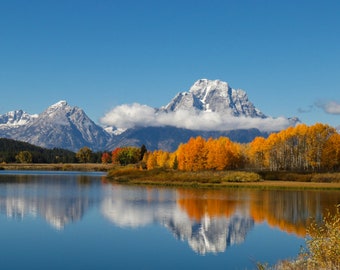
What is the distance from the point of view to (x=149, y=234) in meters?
41.3

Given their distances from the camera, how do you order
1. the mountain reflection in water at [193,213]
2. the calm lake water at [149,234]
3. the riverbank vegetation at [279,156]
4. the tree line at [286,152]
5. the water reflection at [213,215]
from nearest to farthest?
the calm lake water at [149,234], the water reflection at [213,215], the mountain reflection in water at [193,213], the riverbank vegetation at [279,156], the tree line at [286,152]

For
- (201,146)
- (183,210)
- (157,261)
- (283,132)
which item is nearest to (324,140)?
(283,132)

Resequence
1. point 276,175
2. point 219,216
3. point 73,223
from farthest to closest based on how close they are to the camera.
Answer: point 276,175 → point 219,216 → point 73,223

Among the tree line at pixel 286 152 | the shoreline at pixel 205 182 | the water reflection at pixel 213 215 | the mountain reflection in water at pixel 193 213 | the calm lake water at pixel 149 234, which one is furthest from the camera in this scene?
the tree line at pixel 286 152

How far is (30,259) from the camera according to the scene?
3138 centimetres

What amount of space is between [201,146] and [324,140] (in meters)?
39.4

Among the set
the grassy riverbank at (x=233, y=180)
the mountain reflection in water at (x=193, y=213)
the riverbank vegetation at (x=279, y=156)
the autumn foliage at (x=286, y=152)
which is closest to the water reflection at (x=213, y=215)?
the mountain reflection in water at (x=193, y=213)

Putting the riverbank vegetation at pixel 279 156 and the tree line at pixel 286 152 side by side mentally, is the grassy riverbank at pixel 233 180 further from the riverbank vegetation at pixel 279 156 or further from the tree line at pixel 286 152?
the tree line at pixel 286 152

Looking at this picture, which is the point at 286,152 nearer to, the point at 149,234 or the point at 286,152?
the point at 286,152

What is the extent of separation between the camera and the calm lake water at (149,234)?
104 ft

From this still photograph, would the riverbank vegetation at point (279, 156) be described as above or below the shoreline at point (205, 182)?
above

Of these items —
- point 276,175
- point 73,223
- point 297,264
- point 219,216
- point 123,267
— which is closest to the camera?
point 297,264

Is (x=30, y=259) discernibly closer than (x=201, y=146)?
Yes

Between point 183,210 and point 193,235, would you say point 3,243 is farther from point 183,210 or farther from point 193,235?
point 183,210
